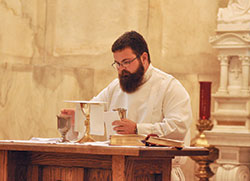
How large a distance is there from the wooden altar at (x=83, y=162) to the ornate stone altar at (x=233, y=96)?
103 inches

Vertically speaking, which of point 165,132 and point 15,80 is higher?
point 15,80

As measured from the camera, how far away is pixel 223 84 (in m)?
7.02

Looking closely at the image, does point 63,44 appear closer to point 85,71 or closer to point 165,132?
point 85,71

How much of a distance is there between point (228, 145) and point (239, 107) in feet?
1.63

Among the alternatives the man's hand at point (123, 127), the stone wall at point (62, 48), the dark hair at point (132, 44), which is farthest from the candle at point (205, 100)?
the man's hand at point (123, 127)

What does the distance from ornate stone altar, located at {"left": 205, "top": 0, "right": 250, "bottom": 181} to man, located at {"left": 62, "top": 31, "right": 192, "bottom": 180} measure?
148 centimetres

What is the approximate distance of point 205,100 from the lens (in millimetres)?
6781

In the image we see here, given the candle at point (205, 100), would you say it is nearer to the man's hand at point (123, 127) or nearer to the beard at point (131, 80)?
the beard at point (131, 80)

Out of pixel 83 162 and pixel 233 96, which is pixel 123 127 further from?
pixel 233 96

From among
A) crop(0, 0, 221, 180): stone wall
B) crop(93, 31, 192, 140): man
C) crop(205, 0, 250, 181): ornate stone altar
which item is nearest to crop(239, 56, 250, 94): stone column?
crop(205, 0, 250, 181): ornate stone altar

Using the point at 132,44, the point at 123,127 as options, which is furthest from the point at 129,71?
the point at 123,127

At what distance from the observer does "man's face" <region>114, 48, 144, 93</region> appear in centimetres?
521

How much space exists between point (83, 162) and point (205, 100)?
2829 millimetres

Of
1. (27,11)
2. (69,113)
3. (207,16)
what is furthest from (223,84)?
(27,11)
